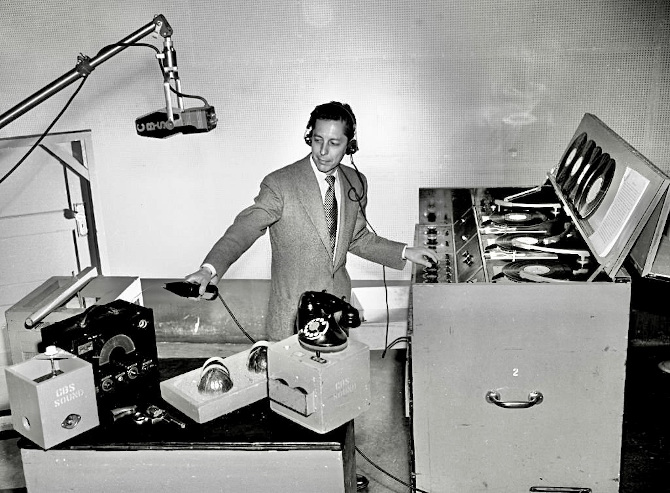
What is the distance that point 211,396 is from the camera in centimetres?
217

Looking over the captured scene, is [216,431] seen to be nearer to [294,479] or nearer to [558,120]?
[294,479]

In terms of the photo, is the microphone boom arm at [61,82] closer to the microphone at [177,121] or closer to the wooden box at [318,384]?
the microphone at [177,121]

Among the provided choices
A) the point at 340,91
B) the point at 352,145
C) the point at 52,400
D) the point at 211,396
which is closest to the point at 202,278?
the point at 211,396

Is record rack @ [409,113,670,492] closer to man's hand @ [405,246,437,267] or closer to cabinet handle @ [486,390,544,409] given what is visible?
cabinet handle @ [486,390,544,409]

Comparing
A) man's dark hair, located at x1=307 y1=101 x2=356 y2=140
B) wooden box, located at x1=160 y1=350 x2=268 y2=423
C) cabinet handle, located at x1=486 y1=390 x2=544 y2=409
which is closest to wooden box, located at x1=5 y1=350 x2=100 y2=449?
wooden box, located at x1=160 y1=350 x2=268 y2=423

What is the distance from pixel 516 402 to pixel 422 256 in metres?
0.71

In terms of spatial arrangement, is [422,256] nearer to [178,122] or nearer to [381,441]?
[178,122]

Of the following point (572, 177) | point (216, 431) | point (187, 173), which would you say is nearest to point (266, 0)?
point (187, 173)

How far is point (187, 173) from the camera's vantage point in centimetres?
476

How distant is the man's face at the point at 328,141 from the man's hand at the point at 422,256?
50cm

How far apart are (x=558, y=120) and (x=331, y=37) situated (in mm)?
1449

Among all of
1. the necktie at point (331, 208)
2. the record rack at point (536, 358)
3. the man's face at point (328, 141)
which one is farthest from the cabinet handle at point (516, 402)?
the man's face at point (328, 141)

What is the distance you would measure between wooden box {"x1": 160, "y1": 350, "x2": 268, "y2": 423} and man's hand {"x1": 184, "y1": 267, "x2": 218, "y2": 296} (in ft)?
0.86

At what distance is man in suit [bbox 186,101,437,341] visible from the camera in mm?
2957
